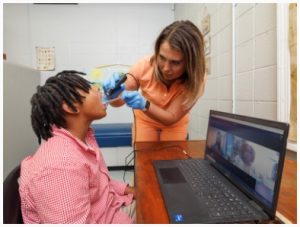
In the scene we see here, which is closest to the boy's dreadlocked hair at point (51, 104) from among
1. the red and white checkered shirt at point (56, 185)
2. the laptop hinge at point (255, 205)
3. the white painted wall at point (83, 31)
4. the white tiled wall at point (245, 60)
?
the red and white checkered shirt at point (56, 185)

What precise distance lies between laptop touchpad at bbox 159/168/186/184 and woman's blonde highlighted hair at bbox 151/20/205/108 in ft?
1.71

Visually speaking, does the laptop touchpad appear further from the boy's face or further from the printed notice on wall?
the printed notice on wall

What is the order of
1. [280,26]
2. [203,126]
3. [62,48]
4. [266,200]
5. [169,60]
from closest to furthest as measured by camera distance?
[266,200] < [280,26] < [169,60] < [203,126] < [62,48]

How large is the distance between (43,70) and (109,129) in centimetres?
122

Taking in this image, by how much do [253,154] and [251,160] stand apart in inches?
0.7

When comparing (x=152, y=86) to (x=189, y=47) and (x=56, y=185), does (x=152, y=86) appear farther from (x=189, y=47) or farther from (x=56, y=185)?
(x=56, y=185)

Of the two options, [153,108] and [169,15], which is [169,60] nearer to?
[153,108]

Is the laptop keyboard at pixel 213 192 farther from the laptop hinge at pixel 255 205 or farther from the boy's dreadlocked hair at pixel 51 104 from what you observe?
the boy's dreadlocked hair at pixel 51 104

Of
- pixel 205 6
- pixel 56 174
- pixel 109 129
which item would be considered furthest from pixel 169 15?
pixel 56 174

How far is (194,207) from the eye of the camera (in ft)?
2.11

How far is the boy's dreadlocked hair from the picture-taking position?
0.89 meters

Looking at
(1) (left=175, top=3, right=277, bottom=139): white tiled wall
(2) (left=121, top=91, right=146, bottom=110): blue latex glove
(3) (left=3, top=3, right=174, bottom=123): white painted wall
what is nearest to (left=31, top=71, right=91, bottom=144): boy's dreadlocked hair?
(2) (left=121, top=91, right=146, bottom=110): blue latex glove

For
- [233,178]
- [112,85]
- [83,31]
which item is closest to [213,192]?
[233,178]

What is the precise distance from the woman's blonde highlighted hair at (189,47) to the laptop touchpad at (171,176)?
52cm
